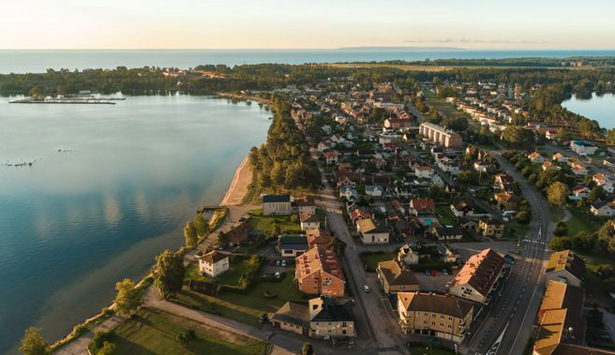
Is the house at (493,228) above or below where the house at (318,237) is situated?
below

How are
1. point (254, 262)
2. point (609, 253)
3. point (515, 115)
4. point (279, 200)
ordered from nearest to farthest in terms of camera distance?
1. point (254, 262)
2. point (609, 253)
3. point (279, 200)
4. point (515, 115)

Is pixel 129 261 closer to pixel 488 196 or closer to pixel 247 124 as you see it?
pixel 488 196

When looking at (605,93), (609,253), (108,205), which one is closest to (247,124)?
(108,205)

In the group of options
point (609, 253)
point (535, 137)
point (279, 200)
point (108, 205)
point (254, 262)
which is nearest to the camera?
point (254, 262)

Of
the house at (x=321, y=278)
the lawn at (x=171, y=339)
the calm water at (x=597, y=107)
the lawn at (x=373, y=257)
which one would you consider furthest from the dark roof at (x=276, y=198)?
the calm water at (x=597, y=107)

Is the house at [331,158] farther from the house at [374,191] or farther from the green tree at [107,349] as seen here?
the green tree at [107,349]

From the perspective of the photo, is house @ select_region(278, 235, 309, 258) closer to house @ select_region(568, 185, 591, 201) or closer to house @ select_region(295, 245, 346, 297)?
house @ select_region(295, 245, 346, 297)

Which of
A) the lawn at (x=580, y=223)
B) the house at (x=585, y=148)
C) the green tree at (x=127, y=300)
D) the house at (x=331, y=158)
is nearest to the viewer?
the green tree at (x=127, y=300)
